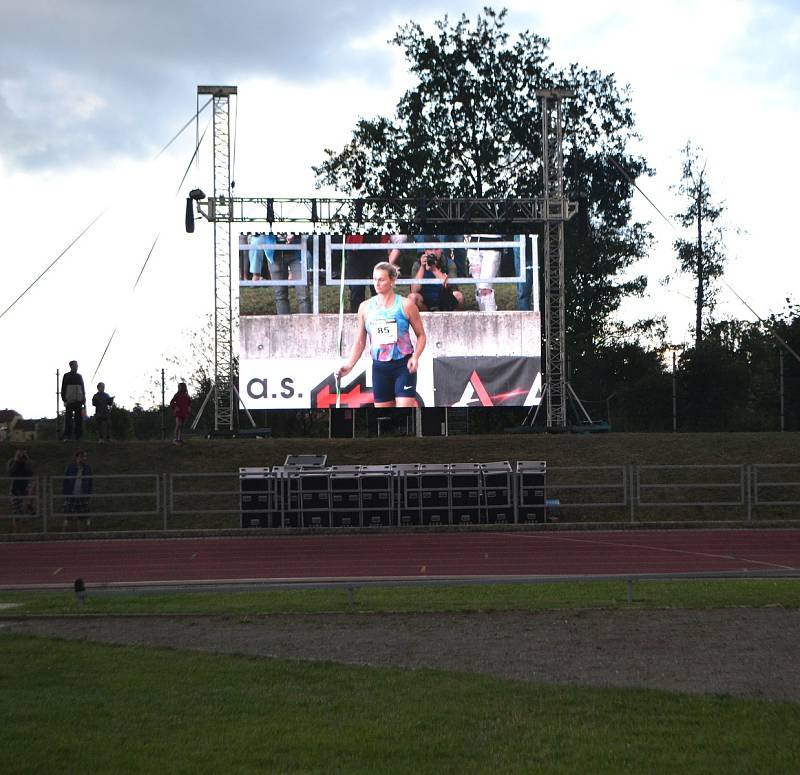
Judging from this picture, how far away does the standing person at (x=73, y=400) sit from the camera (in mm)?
30016

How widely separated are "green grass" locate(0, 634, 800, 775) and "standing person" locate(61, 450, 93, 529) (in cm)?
1665

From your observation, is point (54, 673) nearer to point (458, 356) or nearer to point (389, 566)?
point (389, 566)

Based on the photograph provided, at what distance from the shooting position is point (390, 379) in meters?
34.3

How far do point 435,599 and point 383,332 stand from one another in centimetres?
2046

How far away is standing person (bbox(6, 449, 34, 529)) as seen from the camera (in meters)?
26.2

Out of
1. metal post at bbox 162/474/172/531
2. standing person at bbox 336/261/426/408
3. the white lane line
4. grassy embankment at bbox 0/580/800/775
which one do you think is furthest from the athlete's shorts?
grassy embankment at bbox 0/580/800/775

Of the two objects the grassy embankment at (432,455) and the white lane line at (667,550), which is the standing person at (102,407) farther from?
the white lane line at (667,550)

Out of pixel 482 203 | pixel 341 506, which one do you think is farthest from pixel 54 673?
pixel 482 203

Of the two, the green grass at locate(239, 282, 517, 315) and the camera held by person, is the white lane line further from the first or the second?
the green grass at locate(239, 282, 517, 315)

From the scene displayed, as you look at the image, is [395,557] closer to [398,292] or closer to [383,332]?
[383,332]

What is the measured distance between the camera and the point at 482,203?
35.3 m

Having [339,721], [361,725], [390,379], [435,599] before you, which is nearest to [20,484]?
[390,379]

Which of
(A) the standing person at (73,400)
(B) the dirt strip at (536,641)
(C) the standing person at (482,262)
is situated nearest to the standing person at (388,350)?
(C) the standing person at (482,262)

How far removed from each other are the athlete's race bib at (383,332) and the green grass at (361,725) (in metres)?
25.0
